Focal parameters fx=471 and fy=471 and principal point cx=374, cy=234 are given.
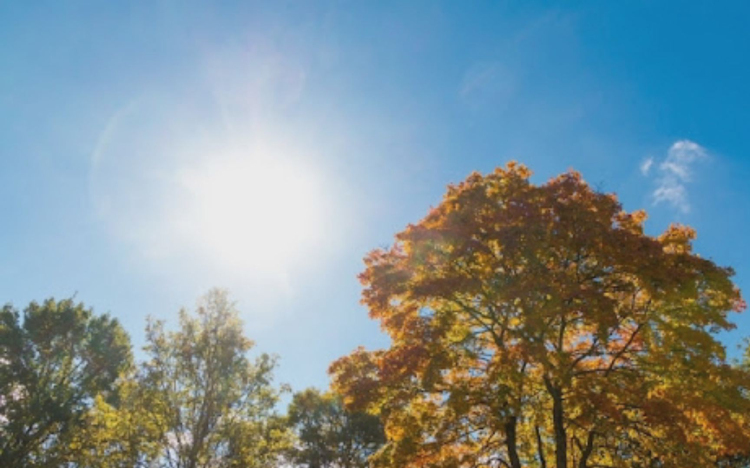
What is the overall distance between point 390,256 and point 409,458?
5763 mm

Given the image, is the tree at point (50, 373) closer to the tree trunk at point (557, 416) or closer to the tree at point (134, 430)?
the tree at point (134, 430)

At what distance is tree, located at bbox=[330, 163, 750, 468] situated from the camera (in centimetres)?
1151

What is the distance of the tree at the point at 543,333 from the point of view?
11.5 m

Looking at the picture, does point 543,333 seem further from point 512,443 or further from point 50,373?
point 50,373

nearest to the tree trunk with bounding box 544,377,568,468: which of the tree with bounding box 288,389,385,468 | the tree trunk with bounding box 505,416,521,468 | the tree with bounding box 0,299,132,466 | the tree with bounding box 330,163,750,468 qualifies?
the tree with bounding box 330,163,750,468

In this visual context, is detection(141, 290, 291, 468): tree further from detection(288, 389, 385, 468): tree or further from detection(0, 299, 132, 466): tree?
detection(288, 389, 385, 468): tree

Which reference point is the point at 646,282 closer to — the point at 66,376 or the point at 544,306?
the point at 544,306

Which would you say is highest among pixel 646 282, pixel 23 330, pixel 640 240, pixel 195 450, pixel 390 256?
→ pixel 23 330

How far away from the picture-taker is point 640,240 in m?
12.8

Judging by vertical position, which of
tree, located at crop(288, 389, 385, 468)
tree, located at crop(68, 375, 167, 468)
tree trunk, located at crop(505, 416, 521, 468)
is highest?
tree, located at crop(288, 389, 385, 468)

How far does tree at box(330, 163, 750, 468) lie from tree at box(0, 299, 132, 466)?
57.2ft

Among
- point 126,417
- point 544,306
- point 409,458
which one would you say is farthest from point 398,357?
point 126,417

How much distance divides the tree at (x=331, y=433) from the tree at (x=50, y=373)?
1350cm

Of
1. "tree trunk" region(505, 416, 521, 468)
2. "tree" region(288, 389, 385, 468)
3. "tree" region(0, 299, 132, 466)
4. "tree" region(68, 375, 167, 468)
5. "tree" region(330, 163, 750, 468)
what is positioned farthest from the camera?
"tree" region(288, 389, 385, 468)
